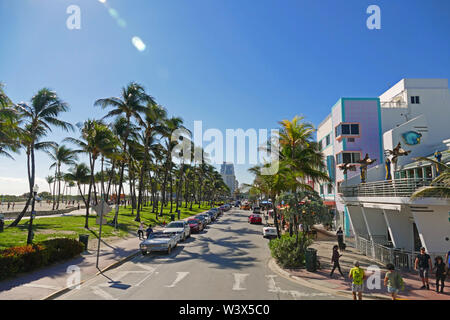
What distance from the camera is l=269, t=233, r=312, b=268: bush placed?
46.5ft

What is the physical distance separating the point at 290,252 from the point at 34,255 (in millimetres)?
11639

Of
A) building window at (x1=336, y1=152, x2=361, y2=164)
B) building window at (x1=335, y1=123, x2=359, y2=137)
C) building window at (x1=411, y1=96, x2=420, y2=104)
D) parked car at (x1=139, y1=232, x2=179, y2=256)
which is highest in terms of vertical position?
building window at (x1=411, y1=96, x2=420, y2=104)

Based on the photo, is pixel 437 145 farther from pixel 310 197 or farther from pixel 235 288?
pixel 235 288

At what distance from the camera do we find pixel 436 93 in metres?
31.3

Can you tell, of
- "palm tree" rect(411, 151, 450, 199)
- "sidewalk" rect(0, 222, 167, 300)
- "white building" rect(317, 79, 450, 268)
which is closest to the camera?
"sidewalk" rect(0, 222, 167, 300)

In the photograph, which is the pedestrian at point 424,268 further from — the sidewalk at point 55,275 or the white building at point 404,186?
the sidewalk at point 55,275

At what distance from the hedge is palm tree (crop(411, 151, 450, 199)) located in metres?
16.2

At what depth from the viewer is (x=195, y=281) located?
452 inches

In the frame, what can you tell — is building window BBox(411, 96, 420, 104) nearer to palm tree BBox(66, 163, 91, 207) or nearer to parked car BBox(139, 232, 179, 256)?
parked car BBox(139, 232, 179, 256)

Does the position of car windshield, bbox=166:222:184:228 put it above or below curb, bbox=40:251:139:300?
above

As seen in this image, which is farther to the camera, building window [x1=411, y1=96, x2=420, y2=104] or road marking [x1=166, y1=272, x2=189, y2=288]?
building window [x1=411, y1=96, x2=420, y2=104]

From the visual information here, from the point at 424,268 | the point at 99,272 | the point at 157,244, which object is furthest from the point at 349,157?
the point at 99,272

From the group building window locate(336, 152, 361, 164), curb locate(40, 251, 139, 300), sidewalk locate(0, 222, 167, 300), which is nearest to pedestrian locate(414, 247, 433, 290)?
curb locate(40, 251, 139, 300)

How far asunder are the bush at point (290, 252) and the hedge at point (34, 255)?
10654 mm
